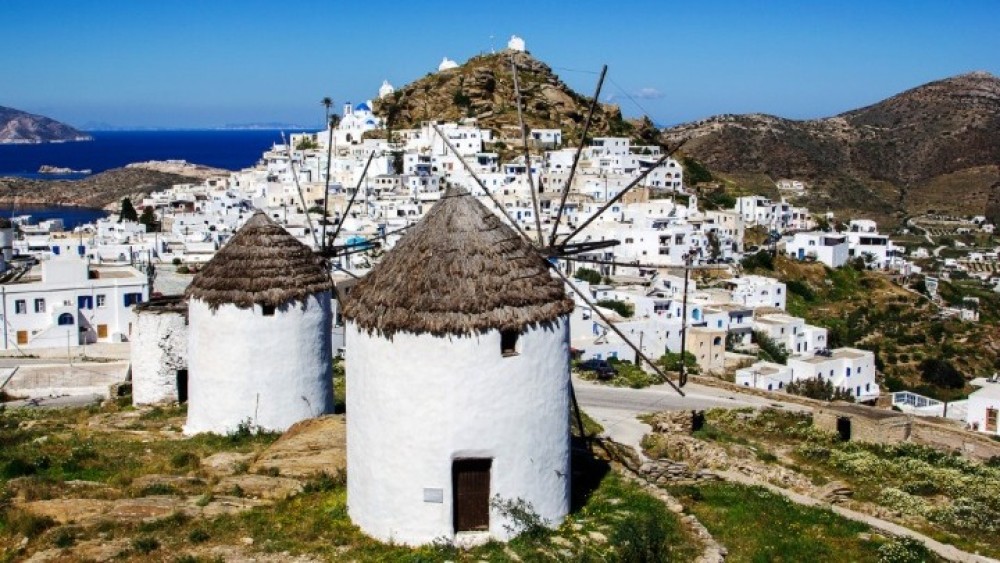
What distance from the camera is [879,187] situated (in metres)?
144

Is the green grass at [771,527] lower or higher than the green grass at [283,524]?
lower

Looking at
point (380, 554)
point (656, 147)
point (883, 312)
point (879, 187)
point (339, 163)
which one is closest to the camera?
point (380, 554)

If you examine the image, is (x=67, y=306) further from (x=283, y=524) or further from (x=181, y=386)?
(x=283, y=524)

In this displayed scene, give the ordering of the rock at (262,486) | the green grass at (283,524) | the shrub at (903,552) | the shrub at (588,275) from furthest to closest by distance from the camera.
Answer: the shrub at (588,275) → the rock at (262,486) → the shrub at (903,552) → the green grass at (283,524)

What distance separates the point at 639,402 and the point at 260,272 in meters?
13.6

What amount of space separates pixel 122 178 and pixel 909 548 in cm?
16906

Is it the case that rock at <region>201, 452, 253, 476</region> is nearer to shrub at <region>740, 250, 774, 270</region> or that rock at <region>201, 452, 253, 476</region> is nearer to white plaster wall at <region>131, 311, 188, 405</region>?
white plaster wall at <region>131, 311, 188, 405</region>

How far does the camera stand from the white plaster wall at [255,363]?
17.0 metres

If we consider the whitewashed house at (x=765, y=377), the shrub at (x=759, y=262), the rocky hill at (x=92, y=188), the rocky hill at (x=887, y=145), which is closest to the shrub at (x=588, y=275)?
the shrub at (x=759, y=262)

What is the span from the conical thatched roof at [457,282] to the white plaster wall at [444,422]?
0.70ft

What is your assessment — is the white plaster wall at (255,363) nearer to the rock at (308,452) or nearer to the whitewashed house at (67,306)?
the rock at (308,452)

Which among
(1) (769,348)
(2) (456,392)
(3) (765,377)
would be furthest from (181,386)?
(1) (769,348)

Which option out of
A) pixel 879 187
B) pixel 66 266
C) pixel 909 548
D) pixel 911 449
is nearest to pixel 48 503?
pixel 909 548

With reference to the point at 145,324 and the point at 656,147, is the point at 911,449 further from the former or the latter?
the point at 656,147
